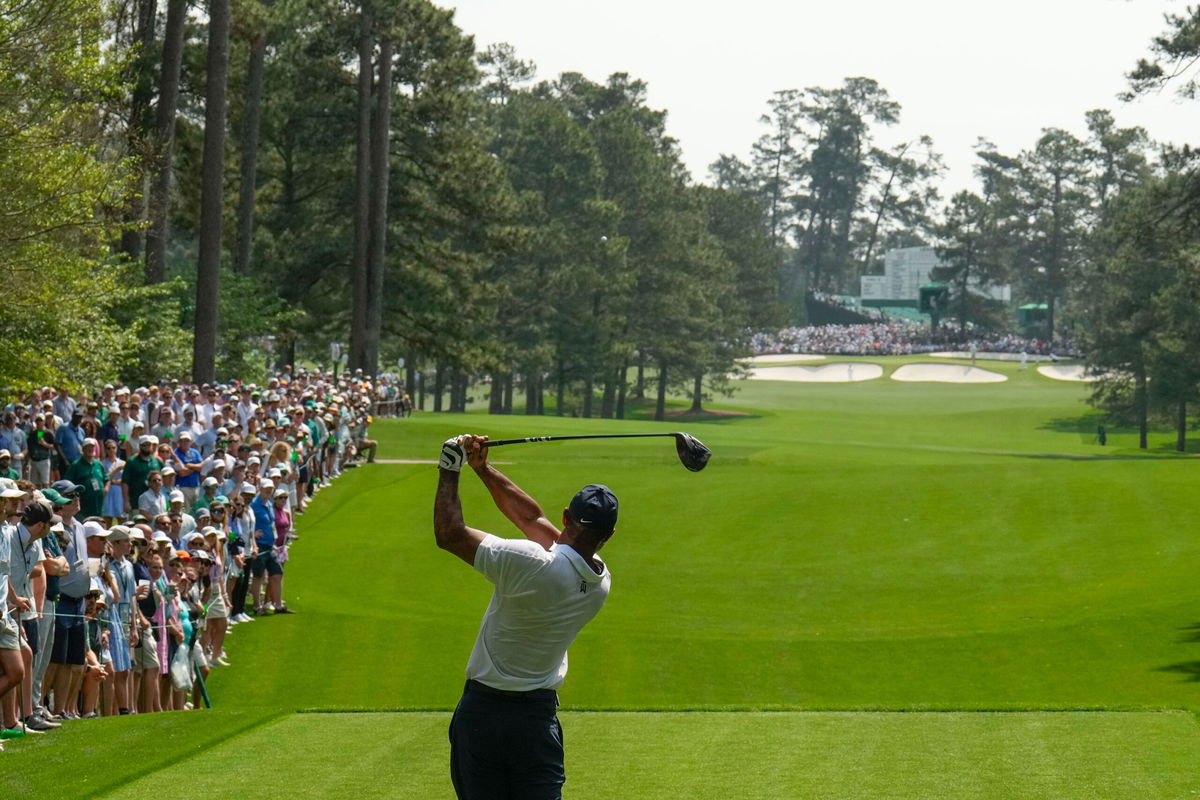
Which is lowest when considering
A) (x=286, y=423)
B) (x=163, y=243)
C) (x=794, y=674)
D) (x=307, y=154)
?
(x=794, y=674)

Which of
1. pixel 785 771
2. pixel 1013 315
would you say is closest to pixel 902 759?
pixel 785 771

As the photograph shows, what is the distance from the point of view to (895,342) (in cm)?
11981

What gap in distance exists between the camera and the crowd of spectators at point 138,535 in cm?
1302

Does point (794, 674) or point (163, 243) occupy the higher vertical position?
point (163, 243)

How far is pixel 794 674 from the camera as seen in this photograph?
19781mm

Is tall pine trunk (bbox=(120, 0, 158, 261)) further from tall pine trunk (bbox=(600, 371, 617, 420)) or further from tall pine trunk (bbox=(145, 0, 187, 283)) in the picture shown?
tall pine trunk (bbox=(600, 371, 617, 420))

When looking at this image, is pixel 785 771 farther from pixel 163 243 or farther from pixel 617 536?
pixel 163 243

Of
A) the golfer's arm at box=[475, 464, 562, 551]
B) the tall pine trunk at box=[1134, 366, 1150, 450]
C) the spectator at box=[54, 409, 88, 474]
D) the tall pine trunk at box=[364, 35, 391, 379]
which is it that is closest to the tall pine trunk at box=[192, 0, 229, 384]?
the spectator at box=[54, 409, 88, 474]

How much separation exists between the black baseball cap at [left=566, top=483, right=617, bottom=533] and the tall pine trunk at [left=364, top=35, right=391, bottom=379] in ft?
150

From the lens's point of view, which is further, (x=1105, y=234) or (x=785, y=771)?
(x=1105, y=234)

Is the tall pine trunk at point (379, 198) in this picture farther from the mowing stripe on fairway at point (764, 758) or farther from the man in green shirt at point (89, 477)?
the mowing stripe on fairway at point (764, 758)

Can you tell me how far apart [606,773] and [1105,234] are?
260 ft

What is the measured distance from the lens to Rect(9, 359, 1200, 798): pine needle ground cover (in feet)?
36.8

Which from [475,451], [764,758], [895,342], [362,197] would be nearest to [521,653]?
[475,451]
